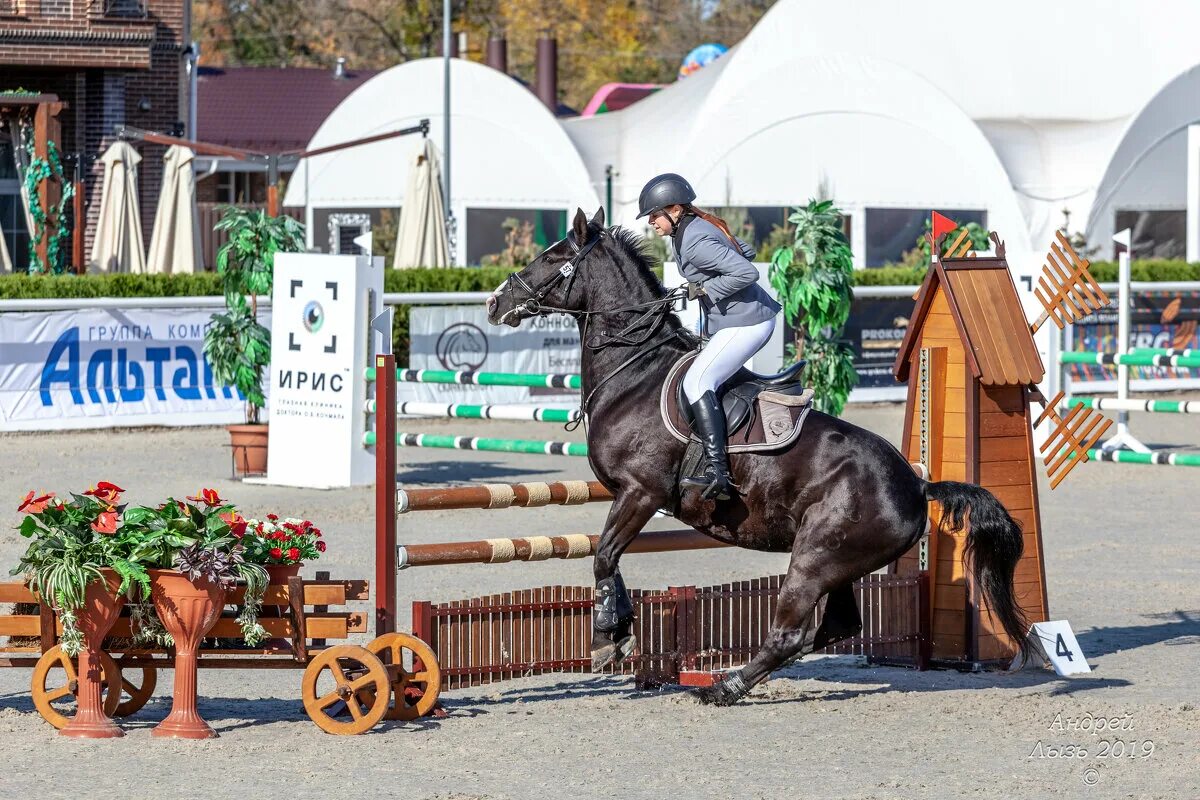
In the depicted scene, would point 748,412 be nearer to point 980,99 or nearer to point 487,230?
point 487,230

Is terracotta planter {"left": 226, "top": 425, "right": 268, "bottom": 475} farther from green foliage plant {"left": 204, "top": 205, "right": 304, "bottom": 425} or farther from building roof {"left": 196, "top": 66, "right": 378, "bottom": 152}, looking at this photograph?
building roof {"left": 196, "top": 66, "right": 378, "bottom": 152}

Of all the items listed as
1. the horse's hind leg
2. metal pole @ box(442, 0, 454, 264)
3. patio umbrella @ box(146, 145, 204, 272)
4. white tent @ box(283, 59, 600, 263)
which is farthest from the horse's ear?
white tent @ box(283, 59, 600, 263)

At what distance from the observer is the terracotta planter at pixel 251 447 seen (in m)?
15.0

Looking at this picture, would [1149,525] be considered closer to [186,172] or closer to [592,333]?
[592,333]

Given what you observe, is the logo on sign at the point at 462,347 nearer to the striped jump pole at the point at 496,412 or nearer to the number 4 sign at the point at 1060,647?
the striped jump pole at the point at 496,412

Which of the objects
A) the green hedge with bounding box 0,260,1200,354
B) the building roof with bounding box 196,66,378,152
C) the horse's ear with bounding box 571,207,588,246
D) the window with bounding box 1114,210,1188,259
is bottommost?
the horse's ear with bounding box 571,207,588,246

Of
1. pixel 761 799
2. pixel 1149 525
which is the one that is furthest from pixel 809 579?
pixel 1149 525

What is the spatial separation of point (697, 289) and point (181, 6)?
24.1 m

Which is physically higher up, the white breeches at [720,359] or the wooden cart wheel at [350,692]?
the white breeches at [720,359]

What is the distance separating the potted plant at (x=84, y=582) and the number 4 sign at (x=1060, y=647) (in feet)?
13.4

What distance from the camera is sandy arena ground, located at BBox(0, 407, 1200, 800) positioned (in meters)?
5.99

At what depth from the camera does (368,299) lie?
1428cm

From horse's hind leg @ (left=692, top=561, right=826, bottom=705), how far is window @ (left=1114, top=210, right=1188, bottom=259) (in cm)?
2592

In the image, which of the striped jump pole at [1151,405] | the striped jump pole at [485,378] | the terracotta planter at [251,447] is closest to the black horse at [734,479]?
the striped jump pole at [485,378]
